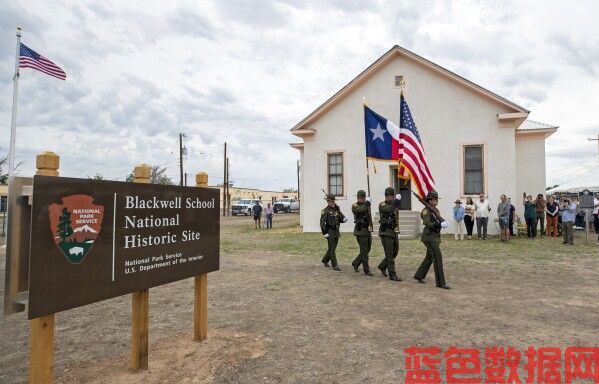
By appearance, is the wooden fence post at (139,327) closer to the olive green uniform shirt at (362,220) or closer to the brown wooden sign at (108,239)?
the brown wooden sign at (108,239)

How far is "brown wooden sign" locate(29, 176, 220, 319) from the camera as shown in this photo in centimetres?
306

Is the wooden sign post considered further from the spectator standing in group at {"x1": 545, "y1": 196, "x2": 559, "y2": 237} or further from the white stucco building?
the spectator standing in group at {"x1": 545, "y1": 196, "x2": 559, "y2": 237}

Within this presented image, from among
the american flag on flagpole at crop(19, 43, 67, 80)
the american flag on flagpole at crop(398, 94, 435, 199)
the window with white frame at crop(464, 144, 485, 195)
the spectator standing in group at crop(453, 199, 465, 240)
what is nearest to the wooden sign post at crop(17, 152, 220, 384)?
the american flag on flagpole at crop(398, 94, 435, 199)

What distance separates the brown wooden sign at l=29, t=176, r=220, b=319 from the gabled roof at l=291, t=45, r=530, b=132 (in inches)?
601

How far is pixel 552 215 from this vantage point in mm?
16812

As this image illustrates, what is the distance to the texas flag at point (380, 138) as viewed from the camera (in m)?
11.0

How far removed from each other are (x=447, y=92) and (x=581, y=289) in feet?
40.5

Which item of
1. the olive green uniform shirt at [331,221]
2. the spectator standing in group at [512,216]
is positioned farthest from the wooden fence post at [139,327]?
the spectator standing in group at [512,216]

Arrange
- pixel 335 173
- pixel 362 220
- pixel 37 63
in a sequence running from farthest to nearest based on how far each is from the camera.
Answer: pixel 335 173
pixel 37 63
pixel 362 220

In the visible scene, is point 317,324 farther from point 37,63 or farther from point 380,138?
point 37,63

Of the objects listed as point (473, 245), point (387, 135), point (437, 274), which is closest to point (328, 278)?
point (437, 274)

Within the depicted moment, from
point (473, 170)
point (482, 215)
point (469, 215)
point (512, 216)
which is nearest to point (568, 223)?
point (512, 216)

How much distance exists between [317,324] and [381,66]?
1588cm

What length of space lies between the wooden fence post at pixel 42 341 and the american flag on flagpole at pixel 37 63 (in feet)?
42.5
